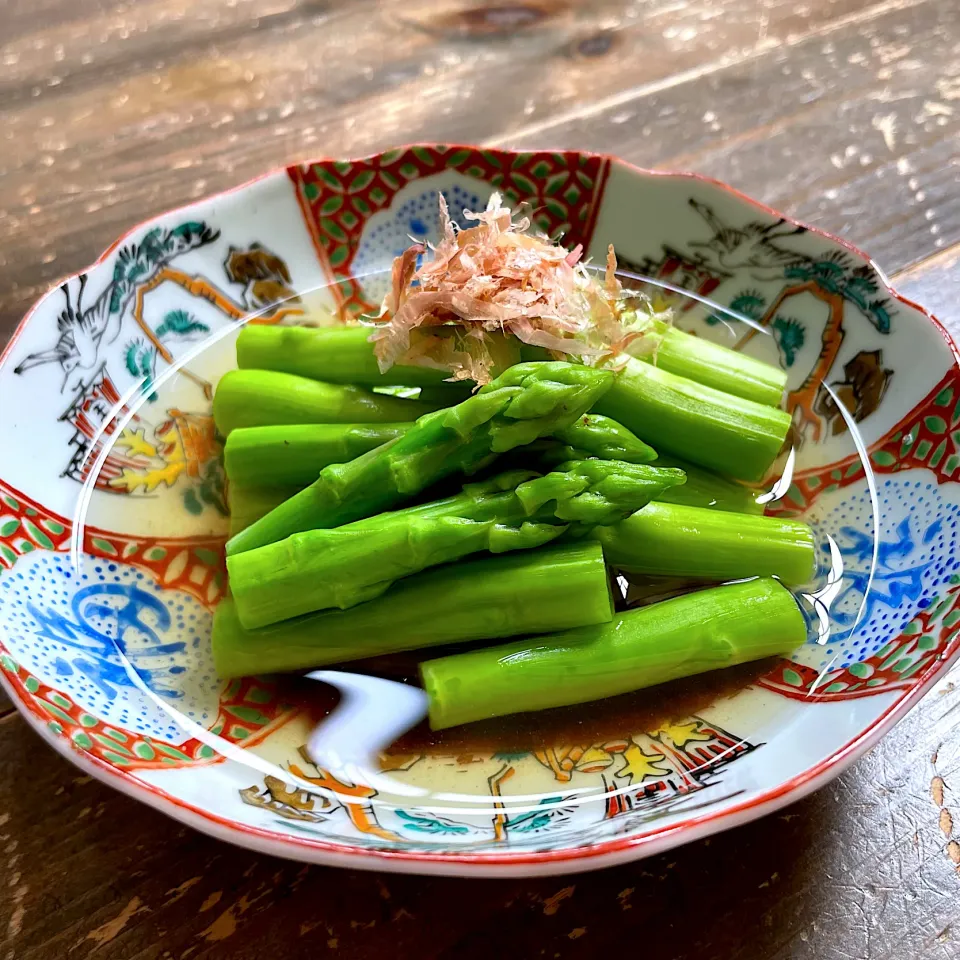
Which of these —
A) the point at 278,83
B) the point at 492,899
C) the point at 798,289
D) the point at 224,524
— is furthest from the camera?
the point at 278,83

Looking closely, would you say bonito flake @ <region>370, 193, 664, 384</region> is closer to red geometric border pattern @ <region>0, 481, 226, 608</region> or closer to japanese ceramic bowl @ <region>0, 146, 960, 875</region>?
japanese ceramic bowl @ <region>0, 146, 960, 875</region>

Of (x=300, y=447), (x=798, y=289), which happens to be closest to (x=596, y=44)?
(x=798, y=289)

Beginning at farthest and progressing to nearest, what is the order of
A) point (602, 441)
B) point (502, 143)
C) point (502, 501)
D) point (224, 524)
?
point (502, 143) → point (224, 524) → point (602, 441) → point (502, 501)

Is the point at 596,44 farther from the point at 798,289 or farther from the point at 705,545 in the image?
the point at 705,545

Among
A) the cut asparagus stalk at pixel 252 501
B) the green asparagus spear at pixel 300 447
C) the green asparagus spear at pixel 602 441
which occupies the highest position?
the green asparagus spear at pixel 300 447

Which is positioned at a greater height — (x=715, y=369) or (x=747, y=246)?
(x=747, y=246)

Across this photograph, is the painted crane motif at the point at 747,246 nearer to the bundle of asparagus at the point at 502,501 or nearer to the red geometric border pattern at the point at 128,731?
the bundle of asparagus at the point at 502,501

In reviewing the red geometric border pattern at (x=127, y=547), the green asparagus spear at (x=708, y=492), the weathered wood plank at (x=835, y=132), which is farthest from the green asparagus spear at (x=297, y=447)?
the weathered wood plank at (x=835, y=132)
